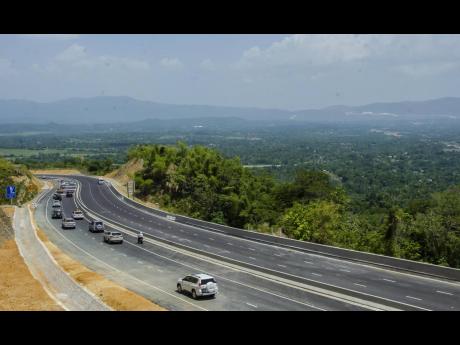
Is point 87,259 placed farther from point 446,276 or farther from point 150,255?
point 446,276

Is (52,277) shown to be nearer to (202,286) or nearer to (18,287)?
(18,287)

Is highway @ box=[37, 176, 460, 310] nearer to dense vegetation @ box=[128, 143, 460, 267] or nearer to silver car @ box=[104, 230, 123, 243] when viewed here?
silver car @ box=[104, 230, 123, 243]

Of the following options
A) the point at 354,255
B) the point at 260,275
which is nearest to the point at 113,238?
the point at 260,275

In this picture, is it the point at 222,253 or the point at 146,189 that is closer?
the point at 222,253

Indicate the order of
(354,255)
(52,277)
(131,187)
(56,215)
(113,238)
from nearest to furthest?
1. (52,277)
2. (354,255)
3. (113,238)
4. (56,215)
5. (131,187)
